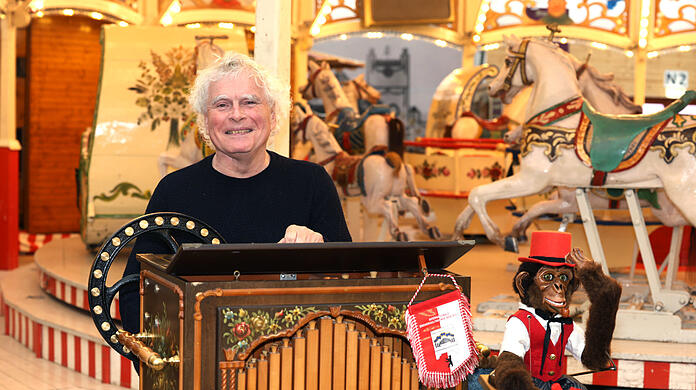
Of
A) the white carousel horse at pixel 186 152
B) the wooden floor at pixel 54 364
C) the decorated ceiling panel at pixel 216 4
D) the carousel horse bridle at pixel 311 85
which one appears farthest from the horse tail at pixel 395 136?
the white carousel horse at pixel 186 152

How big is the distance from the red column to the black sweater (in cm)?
515

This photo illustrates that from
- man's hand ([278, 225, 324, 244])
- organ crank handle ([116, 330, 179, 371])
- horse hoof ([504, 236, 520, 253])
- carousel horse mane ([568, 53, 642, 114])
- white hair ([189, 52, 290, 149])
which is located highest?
carousel horse mane ([568, 53, 642, 114])

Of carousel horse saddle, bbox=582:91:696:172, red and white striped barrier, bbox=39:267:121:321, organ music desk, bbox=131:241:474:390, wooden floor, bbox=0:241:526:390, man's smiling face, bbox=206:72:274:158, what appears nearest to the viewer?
organ music desk, bbox=131:241:474:390

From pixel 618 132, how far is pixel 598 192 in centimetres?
89

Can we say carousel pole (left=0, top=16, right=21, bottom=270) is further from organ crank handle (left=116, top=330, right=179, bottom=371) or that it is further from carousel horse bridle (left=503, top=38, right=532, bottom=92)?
organ crank handle (left=116, top=330, right=179, bottom=371)

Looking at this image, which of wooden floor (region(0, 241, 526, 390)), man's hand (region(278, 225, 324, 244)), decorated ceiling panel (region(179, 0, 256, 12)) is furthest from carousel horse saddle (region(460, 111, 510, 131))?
man's hand (region(278, 225, 324, 244))

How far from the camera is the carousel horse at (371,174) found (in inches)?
255

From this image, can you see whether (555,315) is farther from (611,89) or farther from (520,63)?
(611,89)

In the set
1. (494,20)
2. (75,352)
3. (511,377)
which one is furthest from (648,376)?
(494,20)

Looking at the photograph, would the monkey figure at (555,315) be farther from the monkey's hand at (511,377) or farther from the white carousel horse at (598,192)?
the white carousel horse at (598,192)

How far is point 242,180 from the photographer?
84.8 inches

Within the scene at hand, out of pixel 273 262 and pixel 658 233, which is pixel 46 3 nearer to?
pixel 658 233

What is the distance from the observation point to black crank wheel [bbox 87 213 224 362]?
179cm

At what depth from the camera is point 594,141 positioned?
14.0 feet
